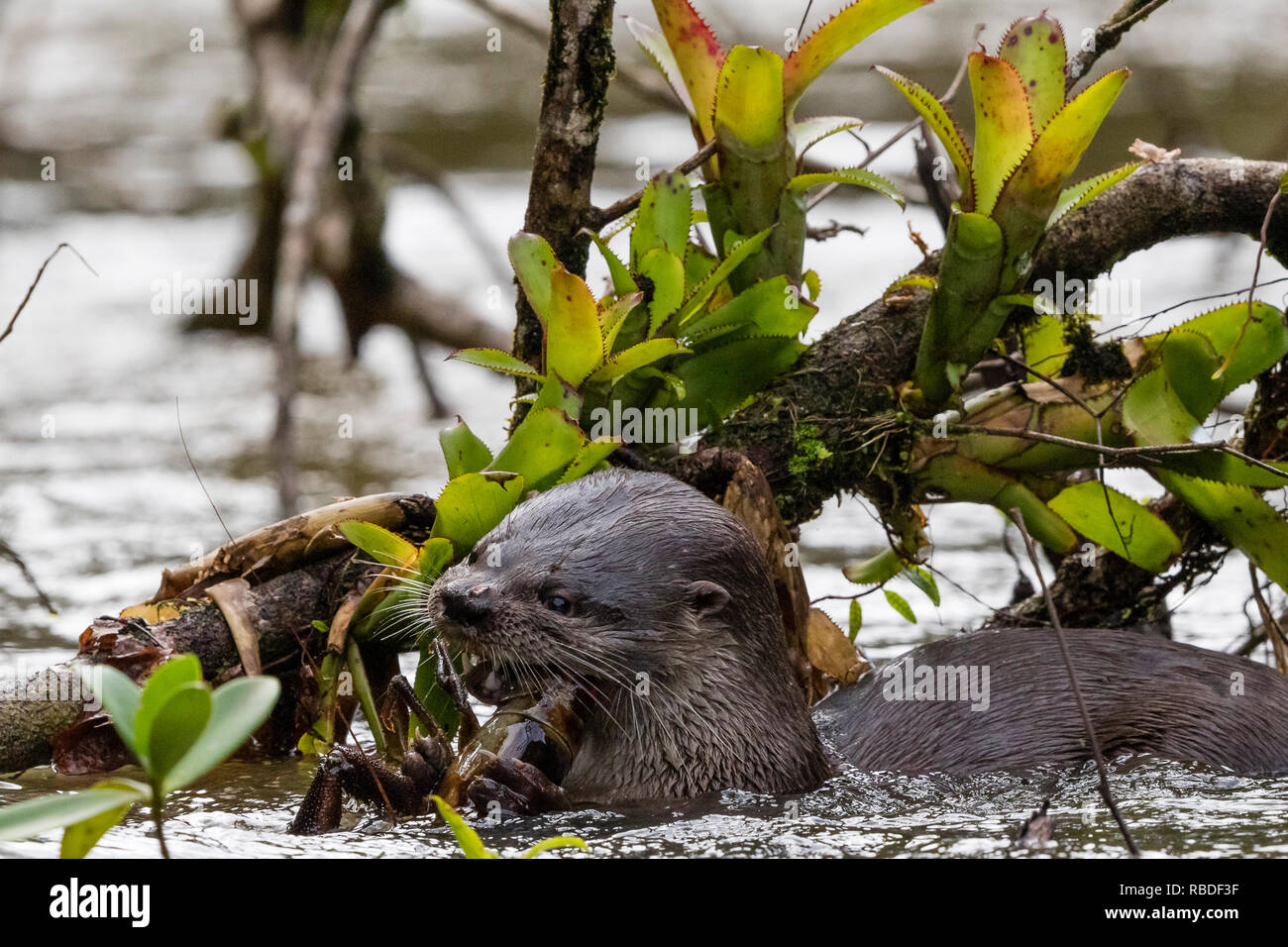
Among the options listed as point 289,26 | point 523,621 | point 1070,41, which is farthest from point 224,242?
point 523,621

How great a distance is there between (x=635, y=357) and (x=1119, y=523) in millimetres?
918

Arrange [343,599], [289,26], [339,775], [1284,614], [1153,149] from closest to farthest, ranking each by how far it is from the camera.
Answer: [339,775] → [343,599] → [1153,149] → [1284,614] → [289,26]

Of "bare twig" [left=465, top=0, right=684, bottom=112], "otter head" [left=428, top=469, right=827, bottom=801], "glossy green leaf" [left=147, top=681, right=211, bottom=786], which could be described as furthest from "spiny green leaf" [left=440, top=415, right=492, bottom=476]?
"bare twig" [left=465, top=0, right=684, bottom=112]

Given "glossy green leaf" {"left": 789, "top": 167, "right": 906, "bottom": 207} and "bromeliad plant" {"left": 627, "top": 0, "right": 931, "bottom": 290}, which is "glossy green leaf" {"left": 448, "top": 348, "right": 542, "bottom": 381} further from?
"glossy green leaf" {"left": 789, "top": 167, "right": 906, "bottom": 207}

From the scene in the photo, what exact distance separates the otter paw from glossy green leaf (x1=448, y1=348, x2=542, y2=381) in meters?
0.71

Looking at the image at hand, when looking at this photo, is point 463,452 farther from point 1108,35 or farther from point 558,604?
point 1108,35

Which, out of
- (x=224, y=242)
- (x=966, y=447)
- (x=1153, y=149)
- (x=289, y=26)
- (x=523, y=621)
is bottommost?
(x=523, y=621)

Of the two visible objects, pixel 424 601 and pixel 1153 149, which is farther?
pixel 1153 149

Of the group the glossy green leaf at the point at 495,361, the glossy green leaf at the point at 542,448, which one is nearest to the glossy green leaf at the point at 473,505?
the glossy green leaf at the point at 542,448

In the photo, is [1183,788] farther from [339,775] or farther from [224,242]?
[224,242]

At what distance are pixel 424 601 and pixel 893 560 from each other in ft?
3.47

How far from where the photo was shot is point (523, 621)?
7.97ft

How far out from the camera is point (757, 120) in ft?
9.11

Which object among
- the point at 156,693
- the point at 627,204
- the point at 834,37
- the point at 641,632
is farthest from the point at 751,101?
the point at 156,693
